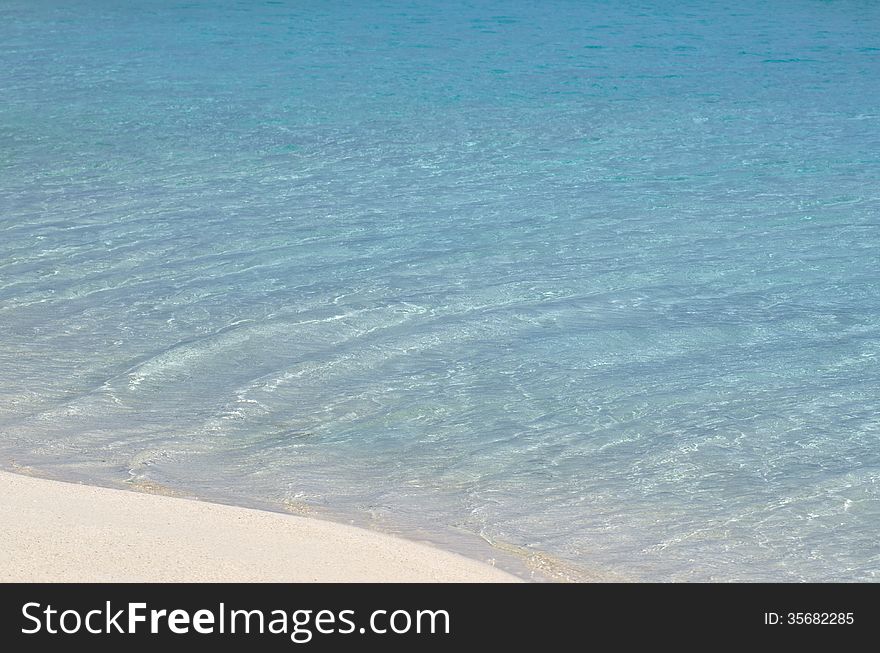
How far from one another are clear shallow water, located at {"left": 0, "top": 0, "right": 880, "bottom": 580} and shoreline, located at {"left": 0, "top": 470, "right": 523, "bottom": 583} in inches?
15.2

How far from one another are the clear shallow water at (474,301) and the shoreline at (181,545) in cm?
39

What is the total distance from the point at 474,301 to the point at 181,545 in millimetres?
3315

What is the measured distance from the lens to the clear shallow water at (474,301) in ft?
14.7

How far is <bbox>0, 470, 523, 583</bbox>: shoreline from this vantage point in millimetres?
3320

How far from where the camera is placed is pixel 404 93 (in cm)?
1295

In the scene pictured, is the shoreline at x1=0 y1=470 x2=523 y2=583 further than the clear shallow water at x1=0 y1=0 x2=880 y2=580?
No

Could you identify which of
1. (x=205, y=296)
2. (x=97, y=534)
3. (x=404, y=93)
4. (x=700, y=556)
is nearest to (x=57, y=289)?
(x=205, y=296)

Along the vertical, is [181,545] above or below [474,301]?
above

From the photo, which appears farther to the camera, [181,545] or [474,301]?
[474,301]

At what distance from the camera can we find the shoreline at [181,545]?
3320 millimetres

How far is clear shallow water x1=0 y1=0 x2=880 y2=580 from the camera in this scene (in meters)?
4.47

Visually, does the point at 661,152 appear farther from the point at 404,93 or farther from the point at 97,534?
the point at 97,534

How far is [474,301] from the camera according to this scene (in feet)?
21.6

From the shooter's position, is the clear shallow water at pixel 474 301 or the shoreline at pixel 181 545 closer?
the shoreline at pixel 181 545
